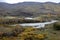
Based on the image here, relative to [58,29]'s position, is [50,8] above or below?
below

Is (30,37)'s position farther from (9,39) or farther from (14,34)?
(14,34)

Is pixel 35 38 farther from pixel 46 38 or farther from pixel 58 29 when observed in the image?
pixel 58 29

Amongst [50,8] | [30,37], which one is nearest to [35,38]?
[30,37]

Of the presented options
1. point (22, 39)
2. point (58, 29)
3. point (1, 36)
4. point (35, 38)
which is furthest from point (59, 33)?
point (1, 36)

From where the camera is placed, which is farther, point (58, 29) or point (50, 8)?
point (50, 8)

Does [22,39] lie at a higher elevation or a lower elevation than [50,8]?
higher

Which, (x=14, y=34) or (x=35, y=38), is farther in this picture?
(x=14, y=34)

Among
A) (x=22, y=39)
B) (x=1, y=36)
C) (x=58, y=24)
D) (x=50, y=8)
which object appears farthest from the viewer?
(x=50, y=8)

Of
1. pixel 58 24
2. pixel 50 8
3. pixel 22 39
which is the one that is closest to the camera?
pixel 22 39

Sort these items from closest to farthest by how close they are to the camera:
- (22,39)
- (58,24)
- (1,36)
Result: 1. (22,39)
2. (1,36)
3. (58,24)
